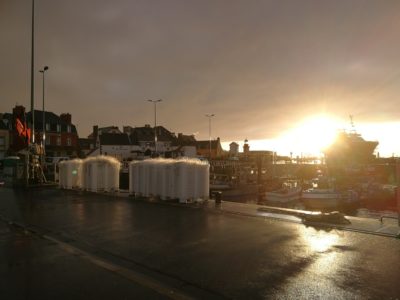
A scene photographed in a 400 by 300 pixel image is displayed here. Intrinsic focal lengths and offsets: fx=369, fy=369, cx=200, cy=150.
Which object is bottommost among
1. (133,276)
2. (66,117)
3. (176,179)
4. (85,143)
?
(133,276)

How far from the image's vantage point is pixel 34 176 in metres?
29.1

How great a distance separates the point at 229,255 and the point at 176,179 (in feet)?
29.0

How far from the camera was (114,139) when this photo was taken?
10219 cm

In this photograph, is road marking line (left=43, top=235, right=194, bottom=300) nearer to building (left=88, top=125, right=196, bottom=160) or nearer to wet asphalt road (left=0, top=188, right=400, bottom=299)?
wet asphalt road (left=0, top=188, right=400, bottom=299)

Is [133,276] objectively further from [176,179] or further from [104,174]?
[104,174]

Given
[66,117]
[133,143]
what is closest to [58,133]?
[66,117]

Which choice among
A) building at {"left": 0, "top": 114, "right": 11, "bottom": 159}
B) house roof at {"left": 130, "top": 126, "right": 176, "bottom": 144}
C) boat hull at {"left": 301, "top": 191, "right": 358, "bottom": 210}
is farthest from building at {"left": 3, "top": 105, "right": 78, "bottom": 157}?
boat hull at {"left": 301, "top": 191, "right": 358, "bottom": 210}

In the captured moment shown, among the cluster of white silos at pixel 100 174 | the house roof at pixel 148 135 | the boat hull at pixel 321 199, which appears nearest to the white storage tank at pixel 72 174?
the cluster of white silos at pixel 100 174

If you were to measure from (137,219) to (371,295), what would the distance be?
28.3 feet

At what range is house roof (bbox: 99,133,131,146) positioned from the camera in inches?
3935

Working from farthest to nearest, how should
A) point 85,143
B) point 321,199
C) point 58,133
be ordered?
point 85,143, point 58,133, point 321,199

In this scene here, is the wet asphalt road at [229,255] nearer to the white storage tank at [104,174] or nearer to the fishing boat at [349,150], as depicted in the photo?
the white storage tank at [104,174]

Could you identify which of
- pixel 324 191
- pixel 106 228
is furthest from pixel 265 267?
pixel 324 191

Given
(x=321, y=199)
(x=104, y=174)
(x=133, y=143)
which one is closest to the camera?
(x=104, y=174)
